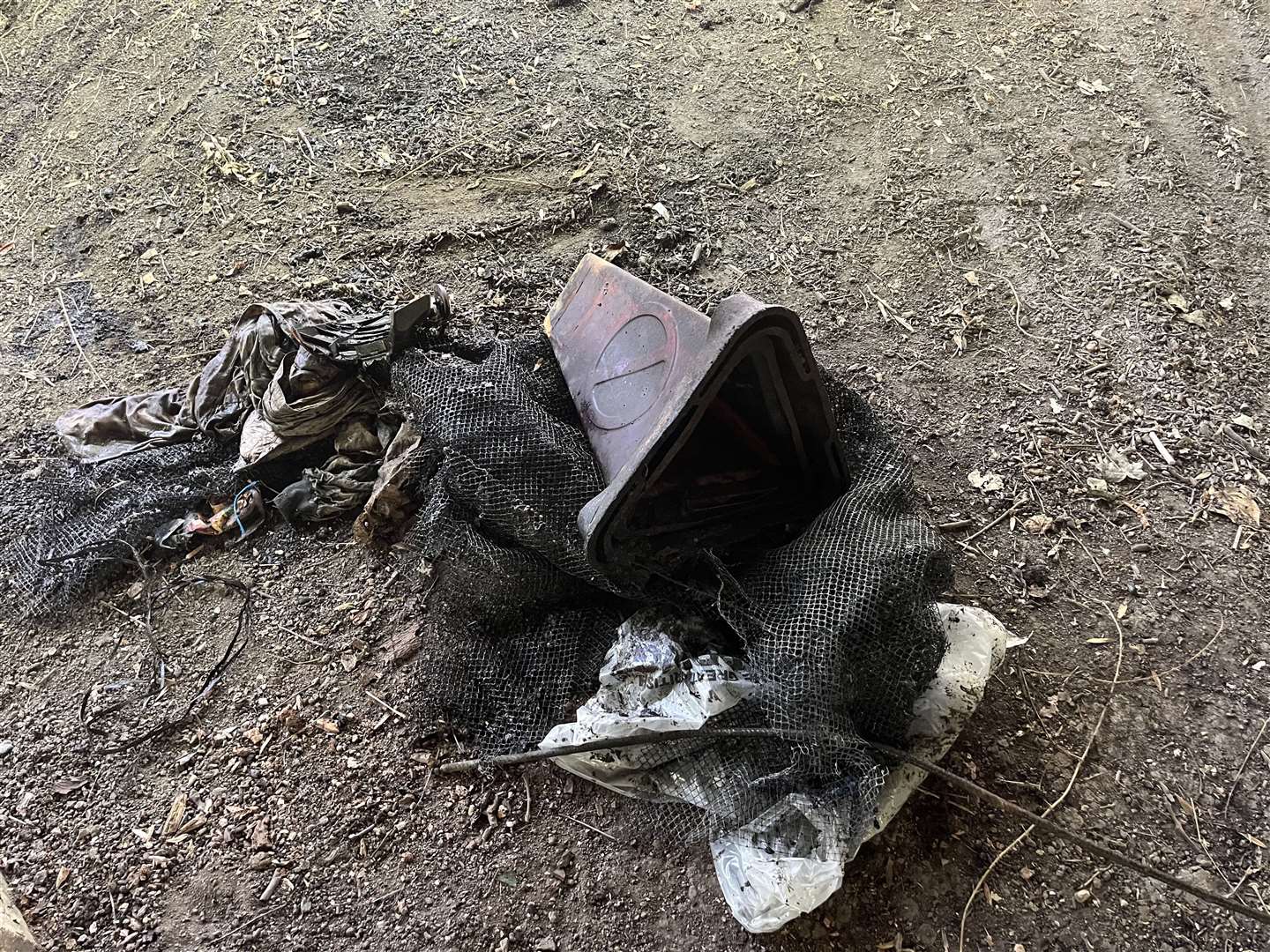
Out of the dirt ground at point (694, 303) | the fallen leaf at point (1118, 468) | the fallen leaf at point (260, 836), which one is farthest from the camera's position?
the fallen leaf at point (1118, 468)

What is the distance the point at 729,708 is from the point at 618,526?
529mm

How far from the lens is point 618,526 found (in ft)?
6.99

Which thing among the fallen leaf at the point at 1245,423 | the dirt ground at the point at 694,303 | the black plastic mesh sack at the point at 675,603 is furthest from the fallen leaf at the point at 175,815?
the fallen leaf at the point at 1245,423

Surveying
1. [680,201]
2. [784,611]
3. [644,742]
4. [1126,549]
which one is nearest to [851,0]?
[680,201]

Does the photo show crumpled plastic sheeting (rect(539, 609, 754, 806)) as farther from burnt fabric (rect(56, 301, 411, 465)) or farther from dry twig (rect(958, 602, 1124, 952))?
burnt fabric (rect(56, 301, 411, 465))

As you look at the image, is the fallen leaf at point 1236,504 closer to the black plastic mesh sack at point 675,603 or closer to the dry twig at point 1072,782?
the dry twig at point 1072,782

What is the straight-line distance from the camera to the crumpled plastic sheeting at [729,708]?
1867mm

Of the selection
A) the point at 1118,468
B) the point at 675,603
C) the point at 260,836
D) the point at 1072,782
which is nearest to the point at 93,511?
the point at 260,836

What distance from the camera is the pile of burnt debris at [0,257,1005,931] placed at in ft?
6.42

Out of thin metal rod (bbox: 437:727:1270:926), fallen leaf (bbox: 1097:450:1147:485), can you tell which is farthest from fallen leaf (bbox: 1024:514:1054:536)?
thin metal rod (bbox: 437:727:1270:926)

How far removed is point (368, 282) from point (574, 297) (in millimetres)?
1301

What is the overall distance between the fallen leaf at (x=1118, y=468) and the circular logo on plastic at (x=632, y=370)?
1.57 metres

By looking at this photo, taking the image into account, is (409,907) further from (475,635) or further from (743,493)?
(743,493)

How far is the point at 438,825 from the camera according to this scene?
7.23 feet
